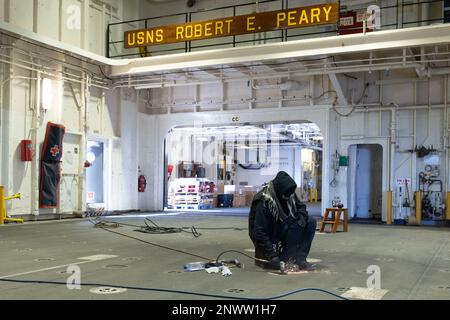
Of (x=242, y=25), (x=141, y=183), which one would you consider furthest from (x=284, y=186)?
(x=141, y=183)

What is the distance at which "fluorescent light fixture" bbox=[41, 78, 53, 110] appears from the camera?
1309 cm

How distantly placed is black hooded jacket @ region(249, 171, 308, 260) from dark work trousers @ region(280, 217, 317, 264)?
6 centimetres

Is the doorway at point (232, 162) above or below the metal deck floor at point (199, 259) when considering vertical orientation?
above

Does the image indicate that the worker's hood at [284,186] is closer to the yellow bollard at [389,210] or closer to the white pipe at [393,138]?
the yellow bollard at [389,210]

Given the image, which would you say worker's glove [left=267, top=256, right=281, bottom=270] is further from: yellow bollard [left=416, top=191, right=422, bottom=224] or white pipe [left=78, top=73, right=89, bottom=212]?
white pipe [left=78, top=73, right=89, bottom=212]

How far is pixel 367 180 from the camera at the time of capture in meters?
15.9

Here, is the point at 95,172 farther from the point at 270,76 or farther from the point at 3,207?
the point at 270,76

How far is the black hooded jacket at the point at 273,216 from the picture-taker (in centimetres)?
568

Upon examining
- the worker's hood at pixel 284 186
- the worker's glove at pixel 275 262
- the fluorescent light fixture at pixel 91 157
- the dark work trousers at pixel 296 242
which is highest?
the fluorescent light fixture at pixel 91 157

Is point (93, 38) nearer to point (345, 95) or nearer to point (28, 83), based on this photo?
point (28, 83)

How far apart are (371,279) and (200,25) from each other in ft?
29.8

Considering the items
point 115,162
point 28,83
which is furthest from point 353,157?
point 28,83

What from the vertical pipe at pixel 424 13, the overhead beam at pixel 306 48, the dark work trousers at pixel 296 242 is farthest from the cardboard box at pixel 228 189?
the dark work trousers at pixel 296 242
